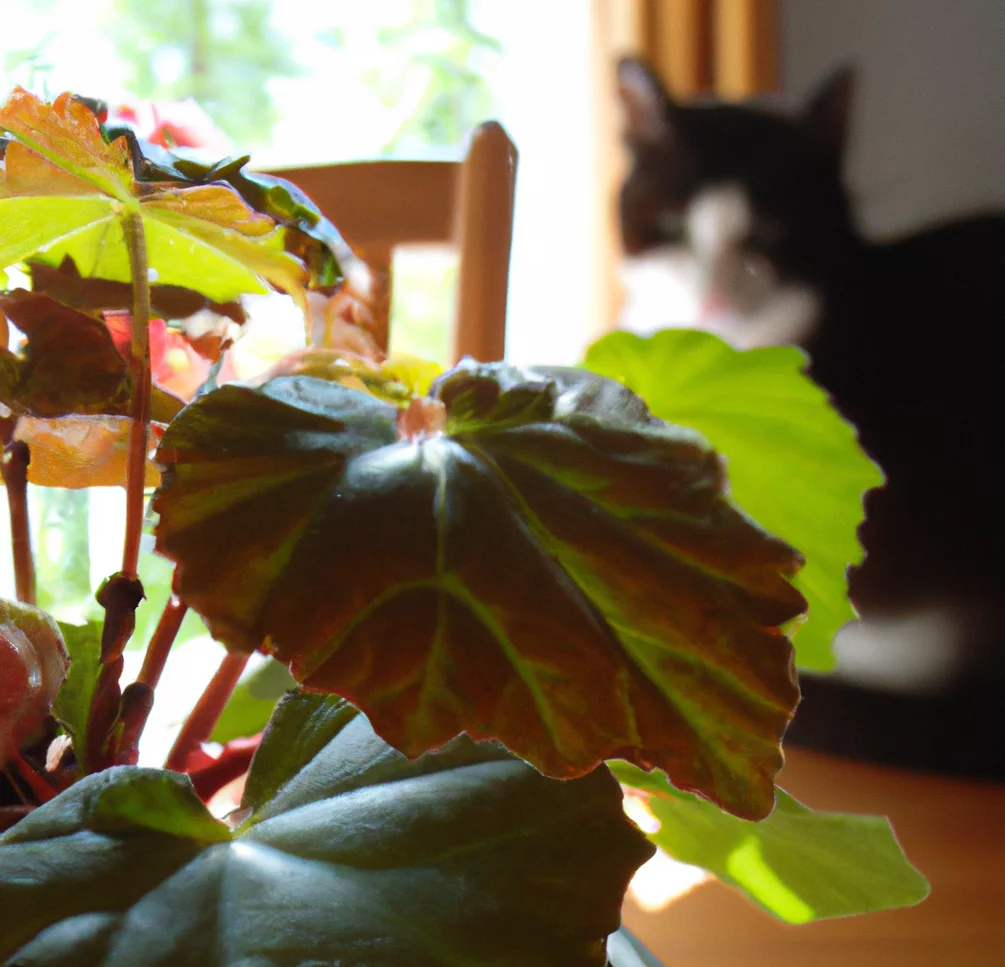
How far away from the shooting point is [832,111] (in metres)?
1.14

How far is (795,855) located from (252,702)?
18 centimetres

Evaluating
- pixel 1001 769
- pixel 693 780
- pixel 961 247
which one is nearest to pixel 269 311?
pixel 693 780

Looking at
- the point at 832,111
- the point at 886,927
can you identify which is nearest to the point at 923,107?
the point at 832,111

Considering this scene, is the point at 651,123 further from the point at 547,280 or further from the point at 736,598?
the point at 736,598

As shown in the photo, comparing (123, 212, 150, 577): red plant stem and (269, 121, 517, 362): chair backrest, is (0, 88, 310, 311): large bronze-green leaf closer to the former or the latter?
(123, 212, 150, 577): red plant stem

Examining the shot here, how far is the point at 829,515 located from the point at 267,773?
0.54 ft

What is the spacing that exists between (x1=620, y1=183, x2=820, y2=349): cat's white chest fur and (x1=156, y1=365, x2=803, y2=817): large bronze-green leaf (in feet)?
3.29

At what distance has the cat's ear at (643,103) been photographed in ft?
3.89

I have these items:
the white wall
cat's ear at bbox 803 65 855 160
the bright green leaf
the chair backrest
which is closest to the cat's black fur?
cat's ear at bbox 803 65 855 160

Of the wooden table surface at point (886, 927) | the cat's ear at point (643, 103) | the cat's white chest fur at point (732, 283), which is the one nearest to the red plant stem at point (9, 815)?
the wooden table surface at point (886, 927)

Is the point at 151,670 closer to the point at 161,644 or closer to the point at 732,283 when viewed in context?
the point at 161,644

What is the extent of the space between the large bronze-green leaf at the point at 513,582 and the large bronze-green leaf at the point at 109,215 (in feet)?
0.18

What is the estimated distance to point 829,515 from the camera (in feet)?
0.85

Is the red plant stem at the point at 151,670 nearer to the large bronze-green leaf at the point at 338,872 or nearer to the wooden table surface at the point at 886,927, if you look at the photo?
the large bronze-green leaf at the point at 338,872
